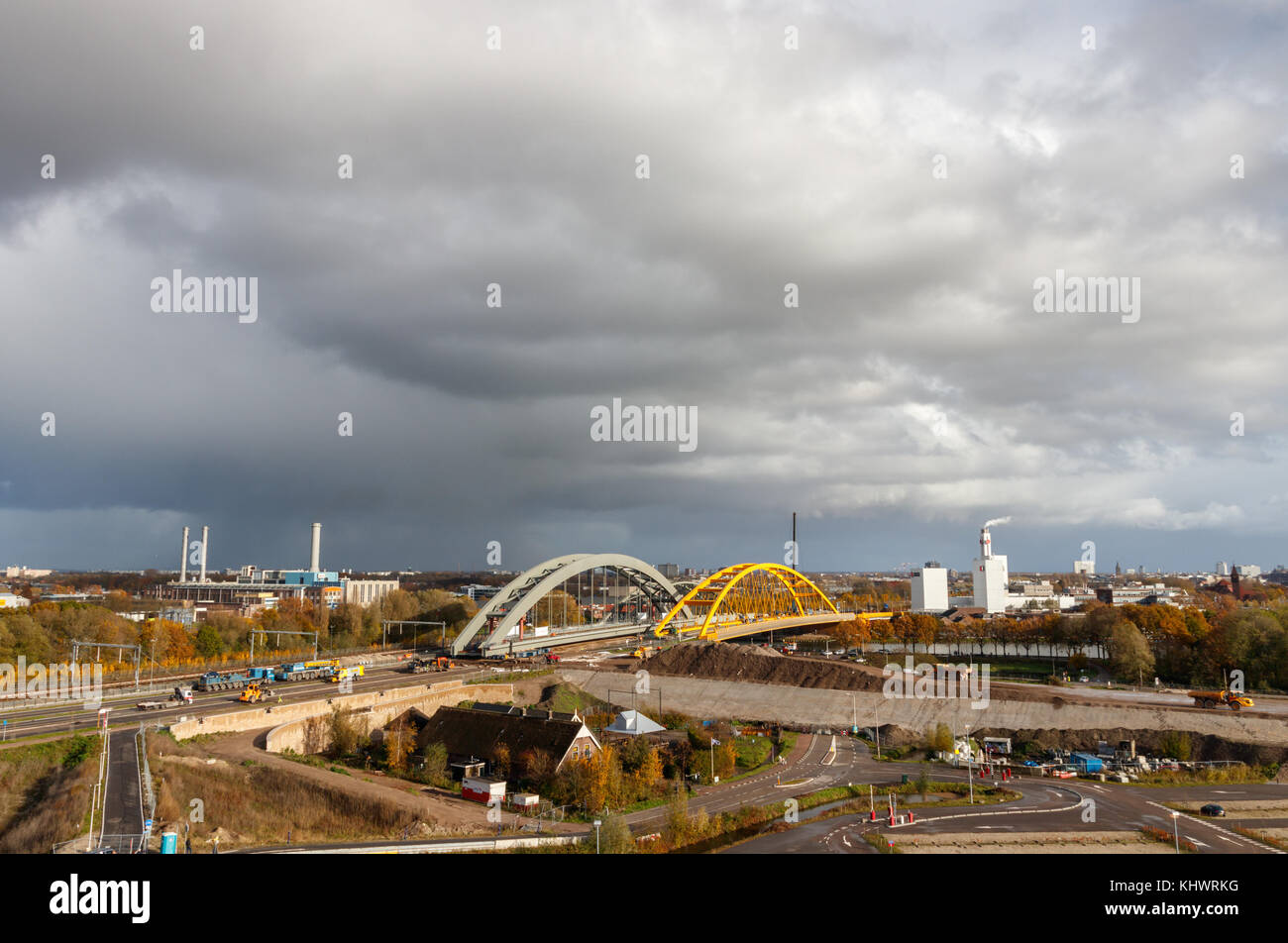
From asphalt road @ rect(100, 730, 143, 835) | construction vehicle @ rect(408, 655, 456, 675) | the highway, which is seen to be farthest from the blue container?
construction vehicle @ rect(408, 655, 456, 675)

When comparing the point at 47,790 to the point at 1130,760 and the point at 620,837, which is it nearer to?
the point at 620,837

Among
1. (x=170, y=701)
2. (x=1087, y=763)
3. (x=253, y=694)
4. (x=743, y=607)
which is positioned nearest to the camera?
(x=1087, y=763)

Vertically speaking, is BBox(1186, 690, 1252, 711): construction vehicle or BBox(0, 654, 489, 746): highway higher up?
BBox(0, 654, 489, 746): highway

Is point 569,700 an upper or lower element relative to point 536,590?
lower

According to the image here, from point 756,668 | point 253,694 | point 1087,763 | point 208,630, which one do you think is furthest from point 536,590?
point 1087,763

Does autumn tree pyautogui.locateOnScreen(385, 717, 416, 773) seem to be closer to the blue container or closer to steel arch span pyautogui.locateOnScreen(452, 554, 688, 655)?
steel arch span pyautogui.locateOnScreen(452, 554, 688, 655)

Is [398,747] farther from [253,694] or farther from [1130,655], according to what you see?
[1130,655]
